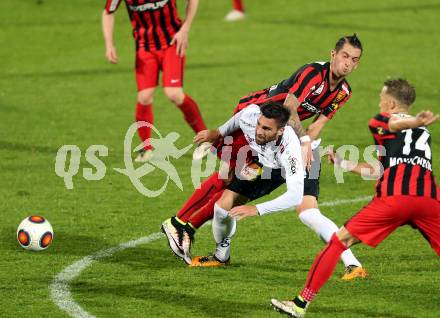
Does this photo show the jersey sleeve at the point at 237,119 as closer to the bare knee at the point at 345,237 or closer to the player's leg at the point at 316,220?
the player's leg at the point at 316,220

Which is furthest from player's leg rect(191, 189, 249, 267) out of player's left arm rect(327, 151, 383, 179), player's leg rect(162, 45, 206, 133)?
player's leg rect(162, 45, 206, 133)

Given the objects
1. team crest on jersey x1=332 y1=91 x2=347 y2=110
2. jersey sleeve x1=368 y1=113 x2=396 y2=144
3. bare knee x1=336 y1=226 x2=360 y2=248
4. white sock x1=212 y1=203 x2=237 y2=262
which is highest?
jersey sleeve x1=368 y1=113 x2=396 y2=144

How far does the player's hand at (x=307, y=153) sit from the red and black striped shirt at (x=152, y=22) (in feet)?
16.4

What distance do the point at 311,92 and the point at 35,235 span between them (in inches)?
105

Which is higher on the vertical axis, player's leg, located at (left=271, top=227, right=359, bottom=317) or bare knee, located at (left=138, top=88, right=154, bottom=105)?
player's leg, located at (left=271, top=227, right=359, bottom=317)

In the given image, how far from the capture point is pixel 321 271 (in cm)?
728

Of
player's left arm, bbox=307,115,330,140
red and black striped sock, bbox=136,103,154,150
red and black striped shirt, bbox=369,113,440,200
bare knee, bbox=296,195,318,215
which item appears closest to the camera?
red and black striped shirt, bbox=369,113,440,200

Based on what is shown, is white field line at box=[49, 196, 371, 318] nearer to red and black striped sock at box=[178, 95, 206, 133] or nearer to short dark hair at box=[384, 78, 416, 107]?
short dark hair at box=[384, 78, 416, 107]

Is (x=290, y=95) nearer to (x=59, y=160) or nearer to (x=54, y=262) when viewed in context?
(x=54, y=262)

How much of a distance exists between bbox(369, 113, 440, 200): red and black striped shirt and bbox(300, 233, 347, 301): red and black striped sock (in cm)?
53

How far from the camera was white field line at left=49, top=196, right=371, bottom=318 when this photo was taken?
306 inches

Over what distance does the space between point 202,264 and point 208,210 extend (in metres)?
0.47

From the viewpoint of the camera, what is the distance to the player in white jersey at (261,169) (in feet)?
26.5

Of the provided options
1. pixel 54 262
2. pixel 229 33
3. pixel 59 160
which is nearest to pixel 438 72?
pixel 229 33
